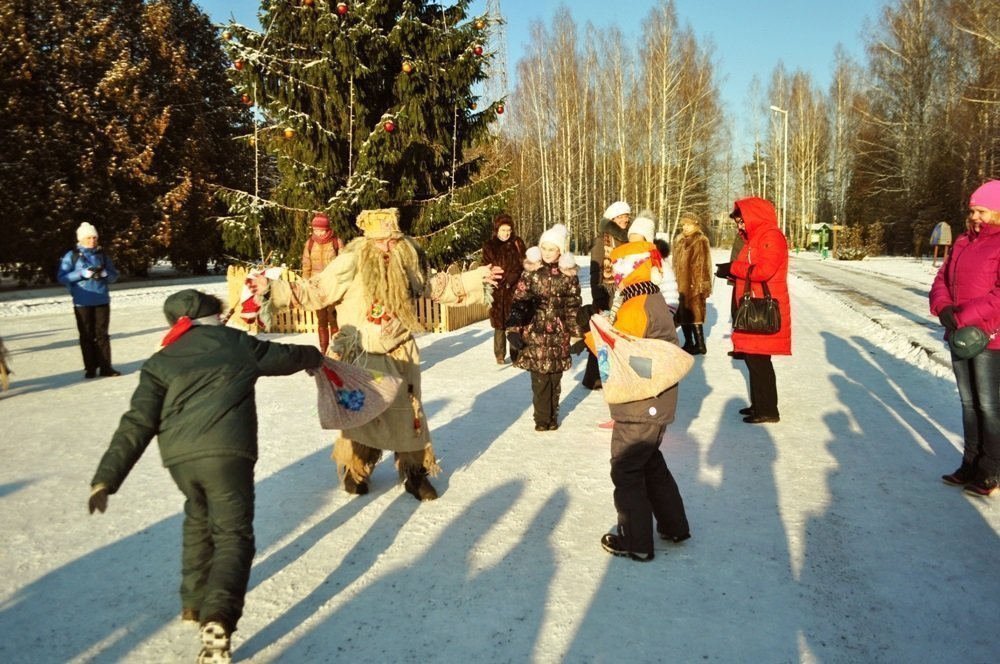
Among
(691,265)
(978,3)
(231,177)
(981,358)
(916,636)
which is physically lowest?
(916,636)

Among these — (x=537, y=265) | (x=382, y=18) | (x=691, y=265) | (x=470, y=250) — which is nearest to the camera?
(x=537, y=265)

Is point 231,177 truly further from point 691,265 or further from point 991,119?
point 991,119

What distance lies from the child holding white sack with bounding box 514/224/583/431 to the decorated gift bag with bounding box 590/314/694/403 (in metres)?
2.34

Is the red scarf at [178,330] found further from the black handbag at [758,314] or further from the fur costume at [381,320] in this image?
the black handbag at [758,314]

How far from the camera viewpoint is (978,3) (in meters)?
24.6

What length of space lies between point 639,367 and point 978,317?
237 cm

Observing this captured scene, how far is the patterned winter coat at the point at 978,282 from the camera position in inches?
160

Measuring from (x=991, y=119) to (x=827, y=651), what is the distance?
35.4m

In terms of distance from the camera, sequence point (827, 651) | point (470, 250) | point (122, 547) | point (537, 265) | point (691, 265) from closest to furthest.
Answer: point (827, 651), point (122, 547), point (537, 265), point (691, 265), point (470, 250)

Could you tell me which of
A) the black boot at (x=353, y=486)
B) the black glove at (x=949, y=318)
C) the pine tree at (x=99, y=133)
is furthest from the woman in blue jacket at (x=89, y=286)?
the pine tree at (x=99, y=133)

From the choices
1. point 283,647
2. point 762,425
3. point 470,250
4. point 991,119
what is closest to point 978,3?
point 991,119

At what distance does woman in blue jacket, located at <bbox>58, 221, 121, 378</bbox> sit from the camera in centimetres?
799

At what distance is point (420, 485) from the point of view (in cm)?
445

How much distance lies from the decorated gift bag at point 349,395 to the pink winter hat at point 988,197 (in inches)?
152
